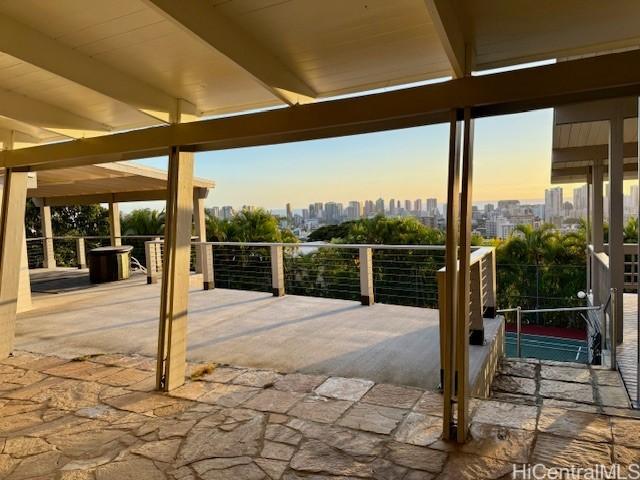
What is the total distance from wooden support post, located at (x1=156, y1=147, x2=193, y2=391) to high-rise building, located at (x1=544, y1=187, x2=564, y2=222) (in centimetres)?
1308

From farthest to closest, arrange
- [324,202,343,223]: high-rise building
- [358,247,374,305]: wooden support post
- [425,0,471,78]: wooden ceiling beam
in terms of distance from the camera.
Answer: [324,202,343,223]: high-rise building → [358,247,374,305]: wooden support post → [425,0,471,78]: wooden ceiling beam

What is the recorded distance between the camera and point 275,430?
8.45 ft

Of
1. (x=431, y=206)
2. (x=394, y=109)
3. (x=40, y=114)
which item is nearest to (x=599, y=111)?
(x=394, y=109)

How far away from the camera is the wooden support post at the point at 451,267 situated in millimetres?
2330

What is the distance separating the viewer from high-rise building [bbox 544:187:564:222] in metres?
13.5

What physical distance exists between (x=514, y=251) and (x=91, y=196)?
1258 cm

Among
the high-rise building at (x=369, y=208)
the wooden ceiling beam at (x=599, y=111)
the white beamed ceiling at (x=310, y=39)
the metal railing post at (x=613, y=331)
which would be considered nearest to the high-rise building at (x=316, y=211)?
the high-rise building at (x=369, y=208)

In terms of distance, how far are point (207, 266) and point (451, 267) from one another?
5.90 meters

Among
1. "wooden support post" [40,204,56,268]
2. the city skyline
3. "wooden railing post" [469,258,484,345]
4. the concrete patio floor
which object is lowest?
the concrete patio floor

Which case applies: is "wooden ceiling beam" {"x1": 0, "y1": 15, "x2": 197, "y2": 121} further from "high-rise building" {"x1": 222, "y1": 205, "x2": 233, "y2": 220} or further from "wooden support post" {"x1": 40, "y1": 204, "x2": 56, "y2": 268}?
"high-rise building" {"x1": 222, "y1": 205, "x2": 233, "y2": 220}

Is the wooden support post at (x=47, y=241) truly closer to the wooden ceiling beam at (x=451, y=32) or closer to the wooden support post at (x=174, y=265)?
the wooden support post at (x=174, y=265)

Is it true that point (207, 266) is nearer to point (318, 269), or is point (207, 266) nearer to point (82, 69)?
point (318, 269)

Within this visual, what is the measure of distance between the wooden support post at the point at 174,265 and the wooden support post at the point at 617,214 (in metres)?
4.38

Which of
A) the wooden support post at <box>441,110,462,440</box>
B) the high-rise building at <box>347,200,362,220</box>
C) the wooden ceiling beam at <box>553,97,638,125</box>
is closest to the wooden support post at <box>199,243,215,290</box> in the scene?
the wooden ceiling beam at <box>553,97,638,125</box>
